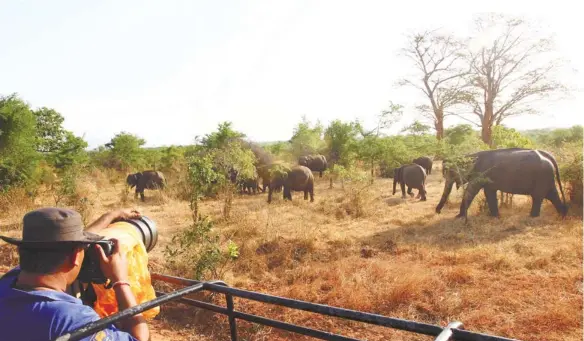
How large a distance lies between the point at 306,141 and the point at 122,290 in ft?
90.0

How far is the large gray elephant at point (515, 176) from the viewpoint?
394 inches

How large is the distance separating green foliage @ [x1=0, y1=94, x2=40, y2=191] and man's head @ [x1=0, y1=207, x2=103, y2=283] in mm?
12904

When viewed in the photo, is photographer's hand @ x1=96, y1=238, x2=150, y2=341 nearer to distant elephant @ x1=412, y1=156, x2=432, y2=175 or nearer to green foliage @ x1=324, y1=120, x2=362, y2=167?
distant elephant @ x1=412, y1=156, x2=432, y2=175

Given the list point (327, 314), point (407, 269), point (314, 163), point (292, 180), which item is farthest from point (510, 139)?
point (327, 314)

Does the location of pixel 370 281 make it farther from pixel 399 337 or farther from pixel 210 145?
pixel 210 145

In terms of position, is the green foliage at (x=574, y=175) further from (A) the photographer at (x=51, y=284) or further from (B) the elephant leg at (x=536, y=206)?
(A) the photographer at (x=51, y=284)

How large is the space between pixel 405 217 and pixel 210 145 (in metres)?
10.5

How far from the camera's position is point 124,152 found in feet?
87.6

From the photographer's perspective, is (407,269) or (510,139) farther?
(510,139)

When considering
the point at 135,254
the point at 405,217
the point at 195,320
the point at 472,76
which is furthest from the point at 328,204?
the point at 472,76

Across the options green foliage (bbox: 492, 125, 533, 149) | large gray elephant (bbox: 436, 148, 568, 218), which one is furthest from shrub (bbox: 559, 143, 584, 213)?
green foliage (bbox: 492, 125, 533, 149)

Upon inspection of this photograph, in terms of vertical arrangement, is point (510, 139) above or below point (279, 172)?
above

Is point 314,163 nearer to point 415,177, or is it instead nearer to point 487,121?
point 415,177

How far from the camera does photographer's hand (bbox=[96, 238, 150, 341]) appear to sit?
1.88 m
